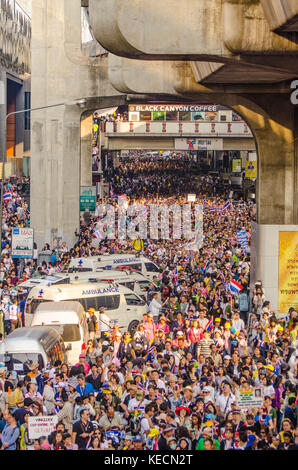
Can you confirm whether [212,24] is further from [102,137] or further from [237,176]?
[237,176]

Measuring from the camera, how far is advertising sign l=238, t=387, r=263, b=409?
12.3 m

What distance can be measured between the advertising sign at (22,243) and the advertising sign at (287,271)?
9320 millimetres

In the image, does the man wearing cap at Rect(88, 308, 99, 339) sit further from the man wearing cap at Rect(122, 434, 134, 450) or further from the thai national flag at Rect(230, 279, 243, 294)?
the man wearing cap at Rect(122, 434, 134, 450)

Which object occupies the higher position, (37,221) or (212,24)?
(212,24)

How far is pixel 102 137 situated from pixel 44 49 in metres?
22.4

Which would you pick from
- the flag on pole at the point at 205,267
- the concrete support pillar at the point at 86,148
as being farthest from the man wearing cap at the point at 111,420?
the concrete support pillar at the point at 86,148

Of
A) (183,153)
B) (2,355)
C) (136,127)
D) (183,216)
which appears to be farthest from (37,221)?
(183,153)

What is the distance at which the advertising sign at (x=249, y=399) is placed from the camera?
12297 mm

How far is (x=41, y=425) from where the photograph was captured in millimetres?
11234

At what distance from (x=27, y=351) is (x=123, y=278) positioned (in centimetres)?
990

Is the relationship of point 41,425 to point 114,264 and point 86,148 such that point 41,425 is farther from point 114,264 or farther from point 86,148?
point 86,148

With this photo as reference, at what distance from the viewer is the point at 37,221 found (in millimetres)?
41156

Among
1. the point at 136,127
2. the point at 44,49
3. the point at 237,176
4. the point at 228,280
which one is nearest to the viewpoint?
the point at 228,280

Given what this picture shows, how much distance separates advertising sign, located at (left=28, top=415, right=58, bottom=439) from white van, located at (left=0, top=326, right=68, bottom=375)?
12.2ft
